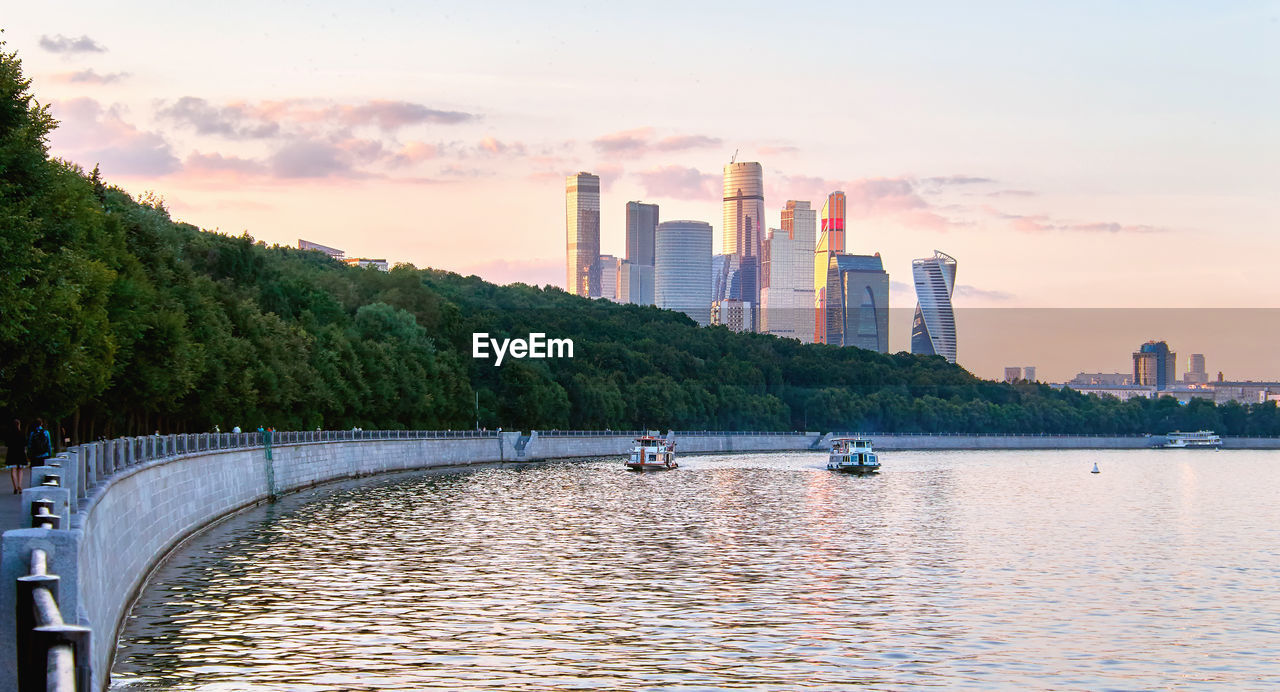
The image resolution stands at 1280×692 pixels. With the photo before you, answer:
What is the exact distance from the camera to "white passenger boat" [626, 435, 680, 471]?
5891 inches

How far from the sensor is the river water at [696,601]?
3017cm

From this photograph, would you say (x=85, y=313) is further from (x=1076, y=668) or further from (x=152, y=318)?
(x=1076, y=668)

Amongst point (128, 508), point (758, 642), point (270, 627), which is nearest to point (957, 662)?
point (758, 642)

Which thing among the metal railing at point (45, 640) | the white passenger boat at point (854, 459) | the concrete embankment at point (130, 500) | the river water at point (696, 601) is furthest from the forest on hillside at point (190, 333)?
the white passenger boat at point (854, 459)

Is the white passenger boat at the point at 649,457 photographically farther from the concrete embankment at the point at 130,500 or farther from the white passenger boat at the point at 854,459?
the concrete embankment at the point at 130,500

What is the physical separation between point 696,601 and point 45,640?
28973 millimetres

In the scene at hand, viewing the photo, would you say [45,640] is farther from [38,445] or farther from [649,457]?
[649,457]

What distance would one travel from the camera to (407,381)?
143 m

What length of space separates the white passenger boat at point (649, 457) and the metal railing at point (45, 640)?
132 meters

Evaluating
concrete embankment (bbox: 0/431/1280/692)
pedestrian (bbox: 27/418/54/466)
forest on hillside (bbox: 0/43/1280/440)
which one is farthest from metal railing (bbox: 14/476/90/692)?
forest on hillside (bbox: 0/43/1280/440)

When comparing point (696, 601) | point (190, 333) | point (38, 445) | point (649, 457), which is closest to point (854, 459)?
point (649, 457)

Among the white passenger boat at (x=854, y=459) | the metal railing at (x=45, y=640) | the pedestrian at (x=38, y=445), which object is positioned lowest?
the white passenger boat at (x=854, y=459)

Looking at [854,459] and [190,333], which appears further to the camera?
[854,459]

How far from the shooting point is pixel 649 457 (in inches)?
5960
